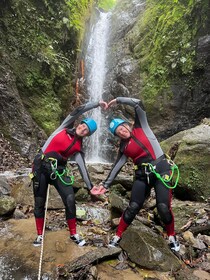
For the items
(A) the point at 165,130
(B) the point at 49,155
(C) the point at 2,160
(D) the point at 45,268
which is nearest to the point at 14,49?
(C) the point at 2,160

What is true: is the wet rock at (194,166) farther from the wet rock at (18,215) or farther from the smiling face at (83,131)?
the wet rock at (18,215)

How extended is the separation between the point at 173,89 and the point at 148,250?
11.1 metres

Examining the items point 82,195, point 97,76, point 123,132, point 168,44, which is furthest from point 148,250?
point 97,76

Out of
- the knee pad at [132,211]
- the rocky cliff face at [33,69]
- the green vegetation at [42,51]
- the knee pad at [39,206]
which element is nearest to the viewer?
the knee pad at [132,211]

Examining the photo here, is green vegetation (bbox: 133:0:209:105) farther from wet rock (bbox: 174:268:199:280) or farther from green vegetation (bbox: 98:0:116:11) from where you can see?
green vegetation (bbox: 98:0:116:11)

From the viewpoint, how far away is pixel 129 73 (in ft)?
53.0

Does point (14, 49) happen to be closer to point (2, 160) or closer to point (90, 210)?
point (2, 160)

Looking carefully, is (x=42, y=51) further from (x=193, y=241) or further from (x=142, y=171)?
(x=193, y=241)

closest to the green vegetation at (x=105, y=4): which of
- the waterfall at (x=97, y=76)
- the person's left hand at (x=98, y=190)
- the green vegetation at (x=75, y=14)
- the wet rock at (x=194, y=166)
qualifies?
the waterfall at (x=97, y=76)

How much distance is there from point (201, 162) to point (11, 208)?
4725 millimetres

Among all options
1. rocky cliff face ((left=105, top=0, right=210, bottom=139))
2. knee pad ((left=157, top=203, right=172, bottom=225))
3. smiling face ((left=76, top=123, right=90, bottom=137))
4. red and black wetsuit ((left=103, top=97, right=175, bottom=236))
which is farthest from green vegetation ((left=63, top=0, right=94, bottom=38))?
knee pad ((left=157, top=203, right=172, bottom=225))

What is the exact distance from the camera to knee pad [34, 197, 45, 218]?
4.81 meters

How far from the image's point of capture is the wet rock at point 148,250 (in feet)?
13.4

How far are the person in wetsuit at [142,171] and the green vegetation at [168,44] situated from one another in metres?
9.72
